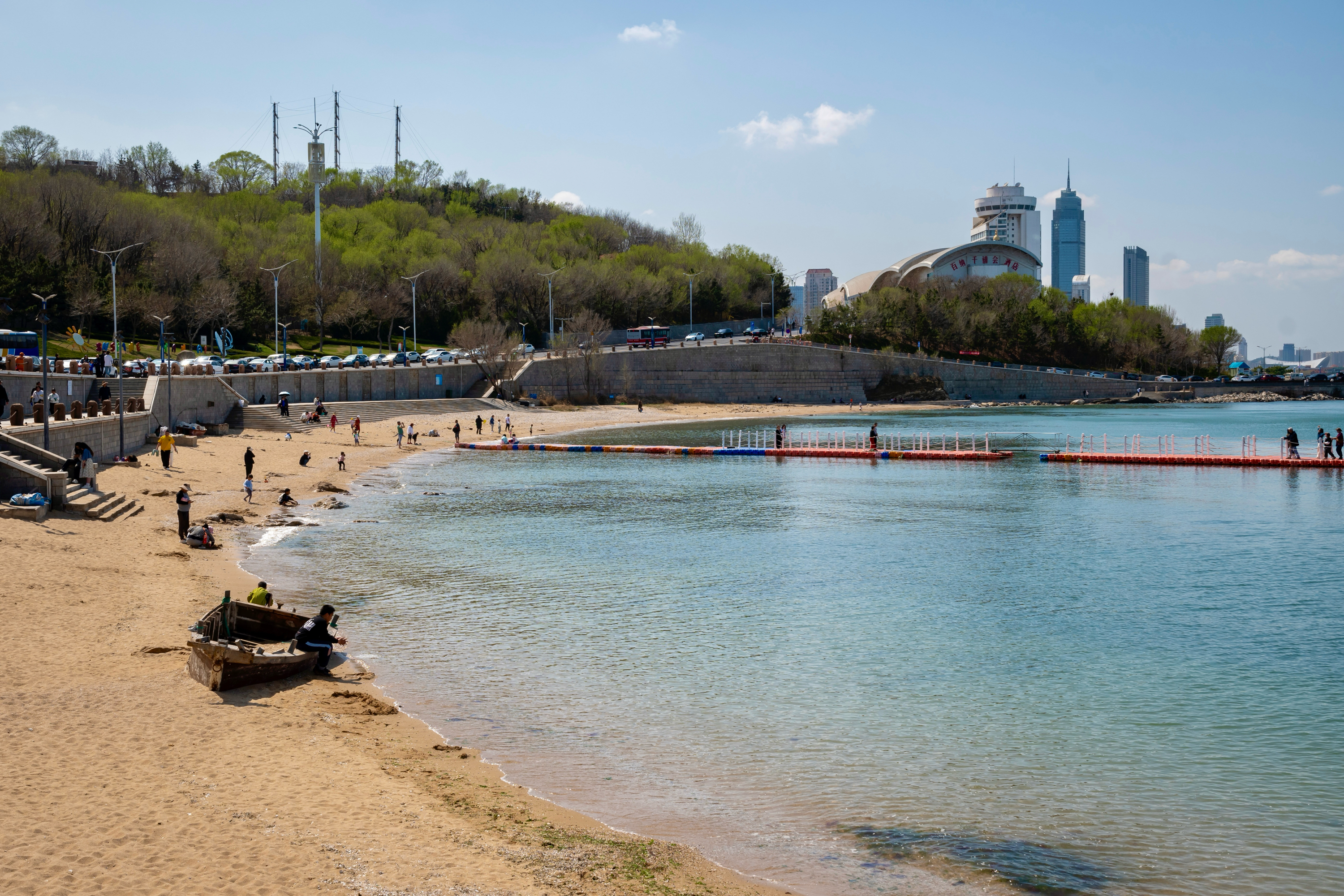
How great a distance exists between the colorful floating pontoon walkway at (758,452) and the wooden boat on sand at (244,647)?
43.7m

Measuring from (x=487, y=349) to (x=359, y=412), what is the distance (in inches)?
724

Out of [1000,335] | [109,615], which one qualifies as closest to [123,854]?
[109,615]

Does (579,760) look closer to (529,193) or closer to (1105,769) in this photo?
(1105,769)

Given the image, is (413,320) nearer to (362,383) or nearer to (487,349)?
(487,349)

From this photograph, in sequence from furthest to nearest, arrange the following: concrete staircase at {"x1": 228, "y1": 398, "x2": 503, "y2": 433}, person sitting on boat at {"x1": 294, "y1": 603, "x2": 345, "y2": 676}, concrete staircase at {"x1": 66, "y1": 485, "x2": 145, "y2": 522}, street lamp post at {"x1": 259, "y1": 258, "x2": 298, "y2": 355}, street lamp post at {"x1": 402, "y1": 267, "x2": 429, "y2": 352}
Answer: street lamp post at {"x1": 402, "y1": 267, "x2": 429, "y2": 352}, street lamp post at {"x1": 259, "y1": 258, "x2": 298, "y2": 355}, concrete staircase at {"x1": 228, "y1": 398, "x2": 503, "y2": 433}, concrete staircase at {"x1": 66, "y1": 485, "x2": 145, "y2": 522}, person sitting on boat at {"x1": 294, "y1": 603, "x2": 345, "y2": 676}

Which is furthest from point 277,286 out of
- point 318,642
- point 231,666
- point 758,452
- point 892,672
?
point 892,672

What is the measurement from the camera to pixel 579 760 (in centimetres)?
1316

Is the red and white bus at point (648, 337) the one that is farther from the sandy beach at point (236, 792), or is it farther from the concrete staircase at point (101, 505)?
the sandy beach at point (236, 792)

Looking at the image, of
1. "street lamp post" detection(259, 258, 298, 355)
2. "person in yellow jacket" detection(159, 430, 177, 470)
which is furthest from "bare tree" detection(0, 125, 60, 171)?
"person in yellow jacket" detection(159, 430, 177, 470)

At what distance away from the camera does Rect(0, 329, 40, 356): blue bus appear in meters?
56.8

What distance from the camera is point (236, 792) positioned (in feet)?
35.5

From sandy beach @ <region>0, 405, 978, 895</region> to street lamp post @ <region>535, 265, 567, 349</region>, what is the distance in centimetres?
7943

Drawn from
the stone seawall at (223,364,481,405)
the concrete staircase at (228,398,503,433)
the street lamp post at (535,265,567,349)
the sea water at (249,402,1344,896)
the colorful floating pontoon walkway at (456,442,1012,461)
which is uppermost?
the street lamp post at (535,265,567,349)

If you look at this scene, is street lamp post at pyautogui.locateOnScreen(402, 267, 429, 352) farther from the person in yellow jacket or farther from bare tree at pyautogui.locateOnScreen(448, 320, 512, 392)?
the person in yellow jacket
